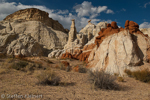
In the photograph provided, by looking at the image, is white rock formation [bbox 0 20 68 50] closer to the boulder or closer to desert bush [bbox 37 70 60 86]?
the boulder

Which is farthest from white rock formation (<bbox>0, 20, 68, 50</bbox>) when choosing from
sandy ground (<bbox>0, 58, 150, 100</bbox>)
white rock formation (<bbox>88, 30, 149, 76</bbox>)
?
sandy ground (<bbox>0, 58, 150, 100</bbox>)

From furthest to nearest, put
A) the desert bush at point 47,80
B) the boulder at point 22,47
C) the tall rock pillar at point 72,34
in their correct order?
1. the tall rock pillar at point 72,34
2. the boulder at point 22,47
3. the desert bush at point 47,80

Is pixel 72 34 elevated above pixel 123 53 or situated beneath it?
elevated above

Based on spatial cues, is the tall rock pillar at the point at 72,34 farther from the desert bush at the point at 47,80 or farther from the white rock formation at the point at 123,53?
the desert bush at the point at 47,80

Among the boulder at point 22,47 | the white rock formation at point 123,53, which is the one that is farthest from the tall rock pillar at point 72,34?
the white rock formation at point 123,53

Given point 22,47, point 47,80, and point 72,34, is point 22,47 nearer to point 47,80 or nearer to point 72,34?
point 72,34

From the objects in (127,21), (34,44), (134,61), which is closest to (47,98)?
(134,61)

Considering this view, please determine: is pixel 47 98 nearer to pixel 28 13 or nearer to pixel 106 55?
pixel 106 55

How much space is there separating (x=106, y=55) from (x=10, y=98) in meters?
8.24

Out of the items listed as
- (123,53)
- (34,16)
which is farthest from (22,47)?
(34,16)

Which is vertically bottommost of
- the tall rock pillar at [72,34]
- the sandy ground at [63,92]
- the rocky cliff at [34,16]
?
the sandy ground at [63,92]

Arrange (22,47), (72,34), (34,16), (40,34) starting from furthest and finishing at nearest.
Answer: (34,16)
(40,34)
(72,34)
(22,47)

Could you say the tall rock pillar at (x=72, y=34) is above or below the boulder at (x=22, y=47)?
above

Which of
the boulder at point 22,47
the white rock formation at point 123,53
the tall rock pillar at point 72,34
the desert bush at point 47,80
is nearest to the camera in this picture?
the desert bush at point 47,80
